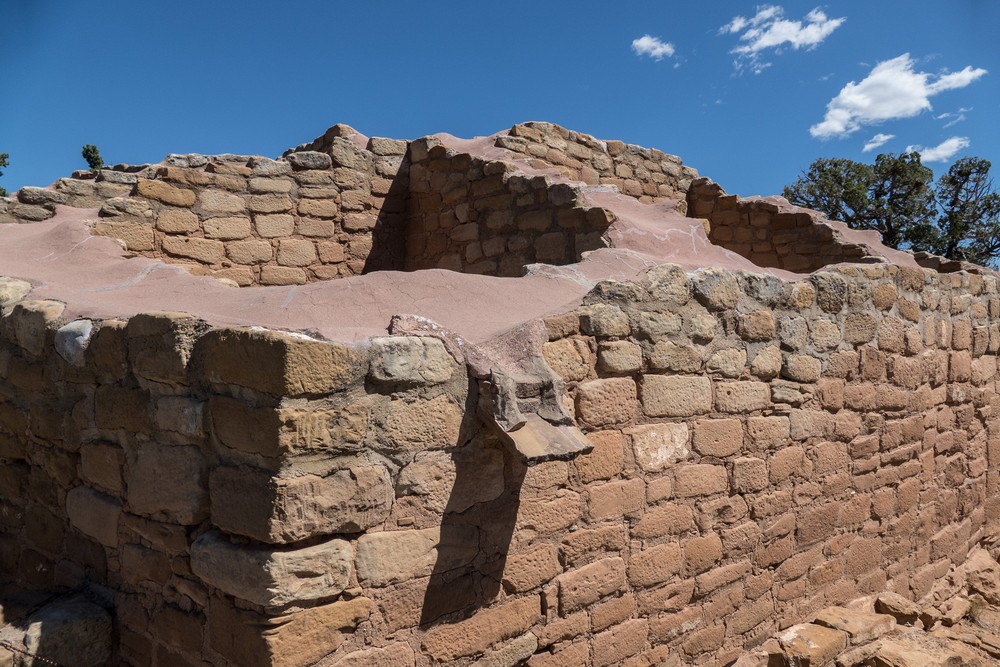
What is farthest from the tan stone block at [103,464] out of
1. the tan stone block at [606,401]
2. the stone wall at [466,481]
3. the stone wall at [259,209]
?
the stone wall at [259,209]

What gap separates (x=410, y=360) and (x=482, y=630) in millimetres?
952

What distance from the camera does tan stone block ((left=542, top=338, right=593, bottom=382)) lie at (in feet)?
8.43

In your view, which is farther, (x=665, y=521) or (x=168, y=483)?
(x=665, y=521)

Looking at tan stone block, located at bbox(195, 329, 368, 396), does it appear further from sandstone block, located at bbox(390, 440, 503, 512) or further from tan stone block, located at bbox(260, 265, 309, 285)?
tan stone block, located at bbox(260, 265, 309, 285)

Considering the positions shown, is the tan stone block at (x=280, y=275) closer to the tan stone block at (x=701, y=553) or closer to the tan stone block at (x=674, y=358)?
the tan stone block at (x=674, y=358)

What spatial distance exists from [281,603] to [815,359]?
9.28ft

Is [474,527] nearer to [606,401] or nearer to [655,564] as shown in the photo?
[606,401]

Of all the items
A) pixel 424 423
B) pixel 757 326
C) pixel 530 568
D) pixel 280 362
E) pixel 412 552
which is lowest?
pixel 530 568

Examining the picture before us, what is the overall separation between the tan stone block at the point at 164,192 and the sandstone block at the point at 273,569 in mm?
3744

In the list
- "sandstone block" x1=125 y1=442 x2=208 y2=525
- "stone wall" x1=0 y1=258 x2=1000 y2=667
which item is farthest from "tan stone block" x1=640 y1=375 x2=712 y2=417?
"sandstone block" x1=125 y1=442 x2=208 y2=525

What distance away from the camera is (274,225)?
5.68m

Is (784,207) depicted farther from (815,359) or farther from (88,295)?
(88,295)

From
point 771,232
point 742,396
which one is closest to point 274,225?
point 742,396

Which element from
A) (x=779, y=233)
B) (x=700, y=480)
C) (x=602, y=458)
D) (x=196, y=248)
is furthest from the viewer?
(x=779, y=233)
